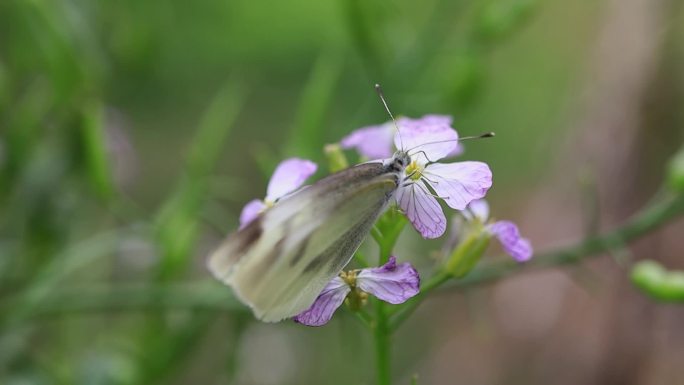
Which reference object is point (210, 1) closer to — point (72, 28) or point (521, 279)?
point (72, 28)

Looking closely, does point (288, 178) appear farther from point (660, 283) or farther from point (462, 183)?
point (660, 283)

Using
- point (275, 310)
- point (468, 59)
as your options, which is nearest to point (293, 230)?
point (275, 310)

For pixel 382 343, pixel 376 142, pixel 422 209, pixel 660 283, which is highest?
pixel 376 142

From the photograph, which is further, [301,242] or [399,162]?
[399,162]

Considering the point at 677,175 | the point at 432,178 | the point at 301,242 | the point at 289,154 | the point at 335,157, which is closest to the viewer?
the point at 301,242

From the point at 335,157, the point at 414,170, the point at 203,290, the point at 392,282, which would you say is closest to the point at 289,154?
the point at 203,290

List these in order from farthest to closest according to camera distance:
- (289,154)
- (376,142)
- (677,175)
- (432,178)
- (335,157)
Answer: (289,154)
(677,175)
(376,142)
(335,157)
(432,178)
